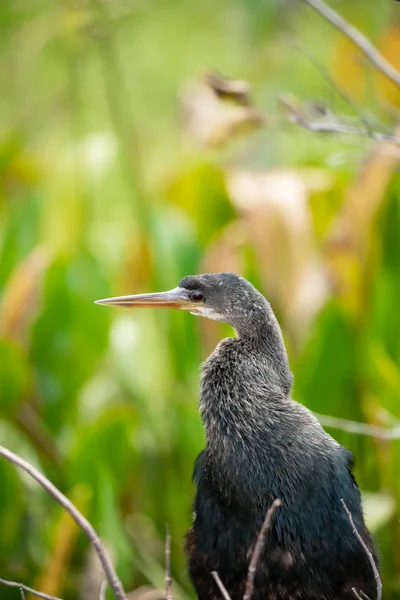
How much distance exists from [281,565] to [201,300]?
605 mm

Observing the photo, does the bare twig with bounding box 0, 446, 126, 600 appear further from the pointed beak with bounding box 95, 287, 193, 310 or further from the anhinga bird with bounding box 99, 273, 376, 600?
the pointed beak with bounding box 95, 287, 193, 310

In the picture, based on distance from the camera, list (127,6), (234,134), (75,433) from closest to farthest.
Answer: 1. (234,134)
2. (75,433)
3. (127,6)

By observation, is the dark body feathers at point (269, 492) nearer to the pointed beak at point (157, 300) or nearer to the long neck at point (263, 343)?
the long neck at point (263, 343)

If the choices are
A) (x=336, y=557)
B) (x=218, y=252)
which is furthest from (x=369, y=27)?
(x=336, y=557)

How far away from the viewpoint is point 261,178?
3.53 m

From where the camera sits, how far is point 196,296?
7.27 feet

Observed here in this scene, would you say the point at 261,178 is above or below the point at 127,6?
below

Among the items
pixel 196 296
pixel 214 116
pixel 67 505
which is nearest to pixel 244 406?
pixel 196 296

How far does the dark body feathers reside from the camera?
204 cm

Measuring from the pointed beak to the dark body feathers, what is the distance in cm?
15

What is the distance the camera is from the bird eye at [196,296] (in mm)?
2211

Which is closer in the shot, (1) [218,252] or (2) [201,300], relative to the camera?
(2) [201,300]

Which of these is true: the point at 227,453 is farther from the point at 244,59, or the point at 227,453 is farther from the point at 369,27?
the point at 244,59

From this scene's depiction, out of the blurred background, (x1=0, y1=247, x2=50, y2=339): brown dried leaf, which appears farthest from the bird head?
(x1=0, y1=247, x2=50, y2=339): brown dried leaf
